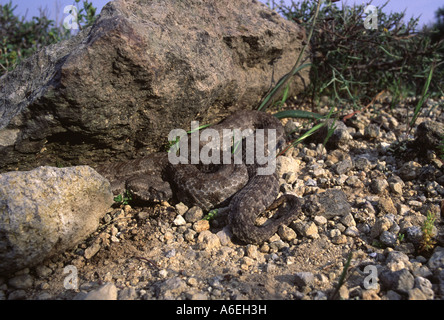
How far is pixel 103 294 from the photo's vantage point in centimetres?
285

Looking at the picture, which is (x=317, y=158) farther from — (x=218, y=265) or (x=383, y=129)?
(x=218, y=265)

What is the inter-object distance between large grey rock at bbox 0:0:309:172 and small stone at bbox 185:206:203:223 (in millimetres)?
1236

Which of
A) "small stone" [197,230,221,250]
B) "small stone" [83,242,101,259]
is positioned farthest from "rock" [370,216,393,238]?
"small stone" [83,242,101,259]

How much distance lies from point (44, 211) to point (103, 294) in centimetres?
101

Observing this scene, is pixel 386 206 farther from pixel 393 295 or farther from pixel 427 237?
pixel 393 295

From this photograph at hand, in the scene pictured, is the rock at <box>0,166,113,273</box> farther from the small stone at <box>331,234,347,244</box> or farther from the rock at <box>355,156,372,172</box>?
the rock at <box>355,156,372,172</box>

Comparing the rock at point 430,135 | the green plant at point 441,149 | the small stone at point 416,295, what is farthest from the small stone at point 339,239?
the rock at point 430,135

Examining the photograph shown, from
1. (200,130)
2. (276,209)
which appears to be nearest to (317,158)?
(276,209)

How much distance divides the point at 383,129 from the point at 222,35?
3401 millimetres

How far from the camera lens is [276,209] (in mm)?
4445

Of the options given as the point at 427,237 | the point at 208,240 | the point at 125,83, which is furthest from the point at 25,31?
the point at 427,237

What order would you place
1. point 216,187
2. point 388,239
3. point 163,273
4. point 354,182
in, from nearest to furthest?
point 163,273 → point 388,239 → point 216,187 → point 354,182

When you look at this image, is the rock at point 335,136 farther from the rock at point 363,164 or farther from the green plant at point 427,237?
the green plant at point 427,237
